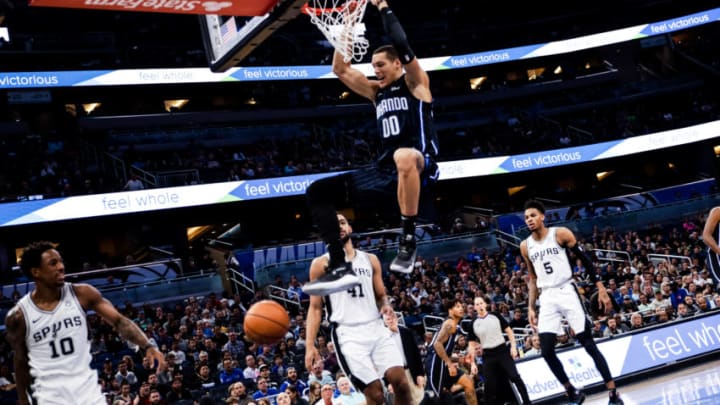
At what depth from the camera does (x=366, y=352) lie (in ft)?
20.8

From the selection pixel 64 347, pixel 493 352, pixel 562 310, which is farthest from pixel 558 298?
pixel 64 347

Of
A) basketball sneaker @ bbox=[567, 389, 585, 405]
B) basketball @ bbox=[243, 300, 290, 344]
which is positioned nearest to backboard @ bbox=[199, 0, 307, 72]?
basketball @ bbox=[243, 300, 290, 344]

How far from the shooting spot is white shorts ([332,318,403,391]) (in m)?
6.29

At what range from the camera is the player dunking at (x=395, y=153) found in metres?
5.55

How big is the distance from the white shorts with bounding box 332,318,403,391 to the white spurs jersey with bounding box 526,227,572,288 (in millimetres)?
2942

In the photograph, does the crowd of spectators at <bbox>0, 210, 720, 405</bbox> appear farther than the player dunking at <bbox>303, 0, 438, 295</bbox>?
Yes

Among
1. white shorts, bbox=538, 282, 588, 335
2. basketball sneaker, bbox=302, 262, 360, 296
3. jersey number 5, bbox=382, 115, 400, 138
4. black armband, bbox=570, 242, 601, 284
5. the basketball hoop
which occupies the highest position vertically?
the basketball hoop

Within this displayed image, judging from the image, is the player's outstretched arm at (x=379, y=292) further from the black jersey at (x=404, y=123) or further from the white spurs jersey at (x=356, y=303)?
the black jersey at (x=404, y=123)

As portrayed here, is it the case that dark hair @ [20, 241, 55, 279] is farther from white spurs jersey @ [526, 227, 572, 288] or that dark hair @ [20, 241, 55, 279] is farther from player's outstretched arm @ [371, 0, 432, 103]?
white spurs jersey @ [526, 227, 572, 288]

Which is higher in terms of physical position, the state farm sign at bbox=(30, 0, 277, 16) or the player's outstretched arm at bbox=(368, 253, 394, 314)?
the state farm sign at bbox=(30, 0, 277, 16)

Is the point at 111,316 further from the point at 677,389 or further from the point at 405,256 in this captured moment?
the point at 677,389

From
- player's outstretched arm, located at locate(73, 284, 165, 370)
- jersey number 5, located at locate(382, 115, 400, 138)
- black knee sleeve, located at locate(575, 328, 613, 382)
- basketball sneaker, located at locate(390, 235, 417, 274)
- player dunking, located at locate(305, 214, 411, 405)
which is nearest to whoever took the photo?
player's outstretched arm, located at locate(73, 284, 165, 370)

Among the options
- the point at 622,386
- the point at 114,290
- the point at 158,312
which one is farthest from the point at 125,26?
the point at 622,386

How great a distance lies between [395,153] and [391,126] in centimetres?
24
